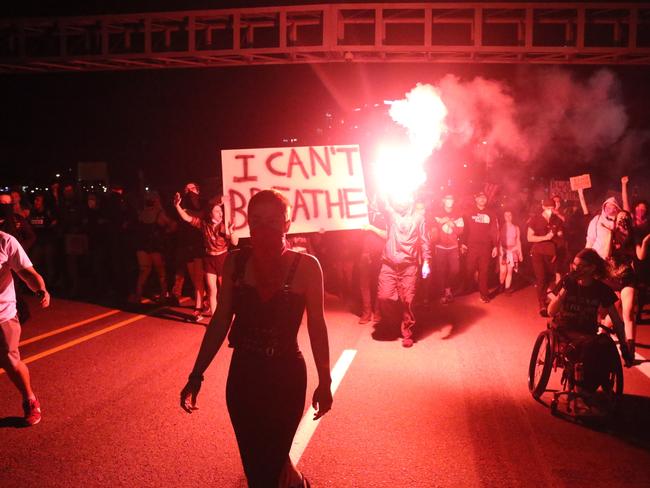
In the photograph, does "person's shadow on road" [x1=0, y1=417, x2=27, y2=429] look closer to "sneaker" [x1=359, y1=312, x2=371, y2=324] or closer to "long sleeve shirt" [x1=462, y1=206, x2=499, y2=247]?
"sneaker" [x1=359, y1=312, x2=371, y2=324]

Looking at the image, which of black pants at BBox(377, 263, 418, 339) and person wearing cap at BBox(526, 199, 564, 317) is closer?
black pants at BBox(377, 263, 418, 339)

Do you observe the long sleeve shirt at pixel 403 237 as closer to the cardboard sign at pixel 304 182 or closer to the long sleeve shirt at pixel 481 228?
the cardboard sign at pixel 304 182

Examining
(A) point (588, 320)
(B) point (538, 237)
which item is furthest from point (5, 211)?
(B) point (538, 237)

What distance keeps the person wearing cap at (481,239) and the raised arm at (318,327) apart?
28.9 feet

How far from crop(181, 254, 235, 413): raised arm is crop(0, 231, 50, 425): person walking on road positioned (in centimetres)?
261

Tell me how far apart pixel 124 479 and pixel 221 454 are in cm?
74

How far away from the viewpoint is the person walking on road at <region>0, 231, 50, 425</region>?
504 cm

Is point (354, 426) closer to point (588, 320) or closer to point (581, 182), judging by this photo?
point (588, 320)

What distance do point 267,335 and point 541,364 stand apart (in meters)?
3.93

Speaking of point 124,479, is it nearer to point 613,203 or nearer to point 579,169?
point 613,203

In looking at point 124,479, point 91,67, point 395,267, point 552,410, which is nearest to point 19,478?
point 124,479

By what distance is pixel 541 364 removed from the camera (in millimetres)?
5828

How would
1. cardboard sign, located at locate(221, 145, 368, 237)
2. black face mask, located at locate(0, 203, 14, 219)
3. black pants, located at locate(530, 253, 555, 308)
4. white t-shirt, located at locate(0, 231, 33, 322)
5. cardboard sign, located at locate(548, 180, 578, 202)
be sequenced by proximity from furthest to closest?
cardboard sign, located at locate(548, 180, 578, 202), black pants, located at locate(530, 253, 555, 308), black face mask, located at locate(0, 203, 14, 219), cardboard sign, located at locate(221, 145, 368, 237), white t-shirt, located at locate(0, 231, 33, 322)

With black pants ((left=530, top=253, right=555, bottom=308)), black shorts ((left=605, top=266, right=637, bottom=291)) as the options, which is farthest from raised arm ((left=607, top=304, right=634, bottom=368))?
black pants ((left=530, top=253, right=555, bottom=308))
